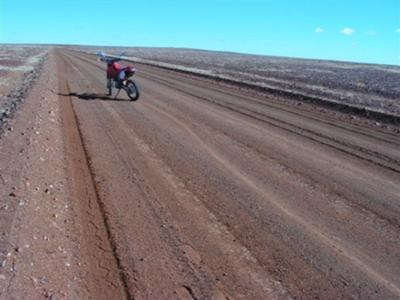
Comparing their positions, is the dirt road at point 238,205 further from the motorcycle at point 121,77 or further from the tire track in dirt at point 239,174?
the motorcycle at point 121,77

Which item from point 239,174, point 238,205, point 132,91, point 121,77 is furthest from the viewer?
point 121,77

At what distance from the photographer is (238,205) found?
752cm

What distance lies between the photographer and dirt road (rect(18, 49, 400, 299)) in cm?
538

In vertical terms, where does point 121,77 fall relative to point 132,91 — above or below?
above

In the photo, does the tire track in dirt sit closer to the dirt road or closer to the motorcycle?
the dirt road

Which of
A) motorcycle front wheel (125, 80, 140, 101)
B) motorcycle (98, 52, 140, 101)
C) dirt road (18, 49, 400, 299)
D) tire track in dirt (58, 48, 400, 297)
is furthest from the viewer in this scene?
motorcycle (98, 52, 140, 101)

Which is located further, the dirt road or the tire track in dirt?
the tire track in dirt

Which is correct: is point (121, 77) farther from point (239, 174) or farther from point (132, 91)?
point (239, 174)

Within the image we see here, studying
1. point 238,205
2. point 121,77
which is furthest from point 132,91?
point 238,205

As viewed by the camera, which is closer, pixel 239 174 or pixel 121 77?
pixel 239 174

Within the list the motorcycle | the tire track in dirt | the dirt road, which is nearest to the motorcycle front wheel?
the motorcycle

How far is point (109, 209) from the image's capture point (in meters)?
7.08

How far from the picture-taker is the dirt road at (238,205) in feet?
17.7

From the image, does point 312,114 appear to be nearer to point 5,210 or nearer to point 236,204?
point 236,204
